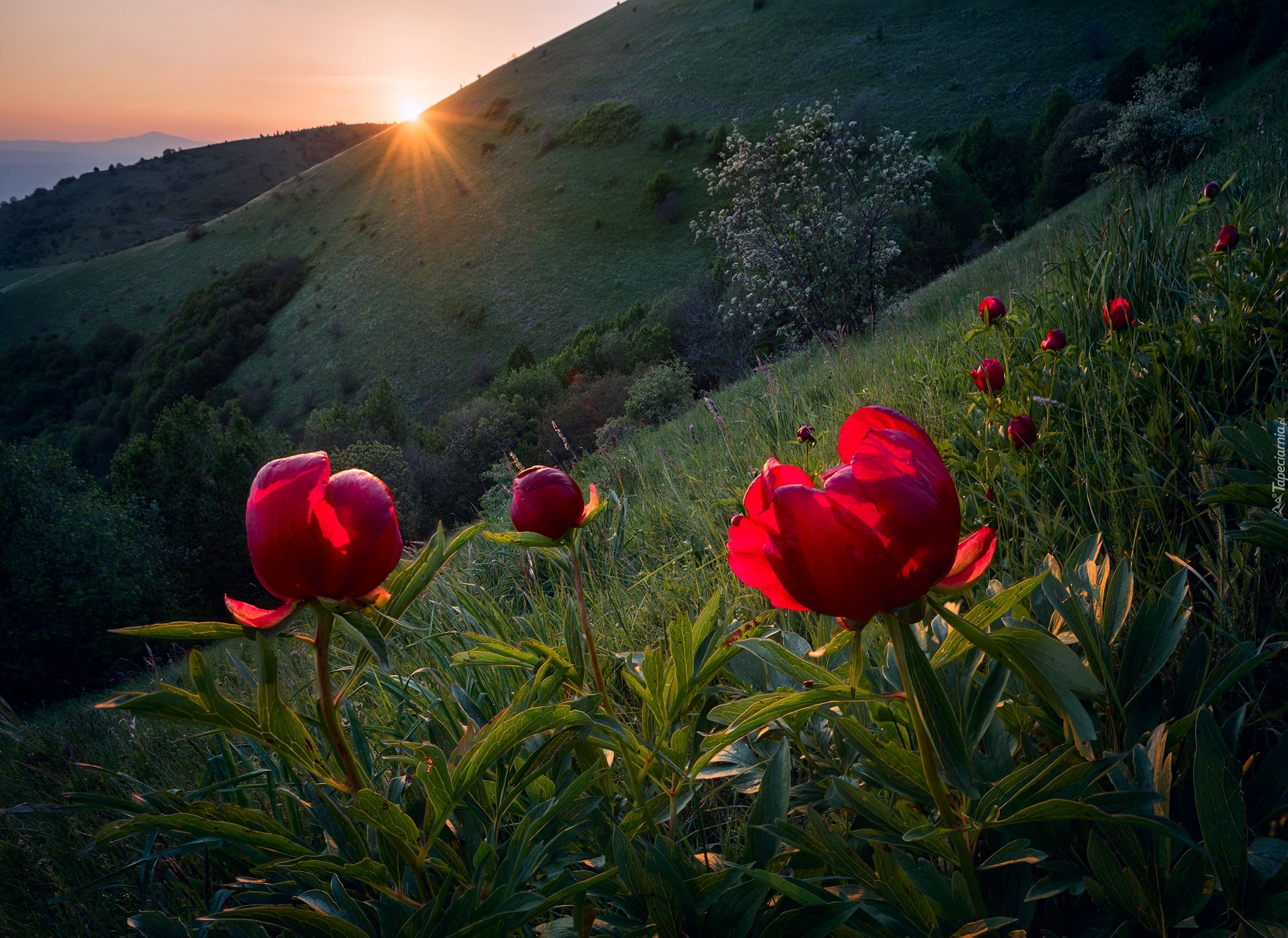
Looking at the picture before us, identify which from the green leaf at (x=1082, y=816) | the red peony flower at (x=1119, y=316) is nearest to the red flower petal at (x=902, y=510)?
the green leaf at (x=1082, y=816)

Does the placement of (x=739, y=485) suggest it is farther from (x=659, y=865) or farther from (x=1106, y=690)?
(x=659, y=865)

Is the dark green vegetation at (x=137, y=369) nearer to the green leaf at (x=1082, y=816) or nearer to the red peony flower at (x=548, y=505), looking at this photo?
the red peony flower at (x=548, y=505)

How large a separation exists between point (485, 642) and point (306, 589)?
0.27 m

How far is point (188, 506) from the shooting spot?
2028 cm

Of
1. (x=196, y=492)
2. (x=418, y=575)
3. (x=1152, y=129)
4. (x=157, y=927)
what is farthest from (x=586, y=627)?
(x=196, y=492)

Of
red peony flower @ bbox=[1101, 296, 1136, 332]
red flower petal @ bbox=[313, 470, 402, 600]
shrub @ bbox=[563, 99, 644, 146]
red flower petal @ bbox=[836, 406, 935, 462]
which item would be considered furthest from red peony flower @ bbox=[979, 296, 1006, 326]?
shrub @ bbox=[563, 99, 644, 146]

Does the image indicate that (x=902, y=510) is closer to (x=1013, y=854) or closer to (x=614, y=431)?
(x=1013, y=854)

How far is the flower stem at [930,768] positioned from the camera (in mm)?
571

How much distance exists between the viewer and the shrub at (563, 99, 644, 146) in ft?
125

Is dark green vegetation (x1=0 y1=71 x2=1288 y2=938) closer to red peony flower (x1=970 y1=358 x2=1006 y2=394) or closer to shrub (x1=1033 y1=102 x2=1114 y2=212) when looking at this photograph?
red peony flower (x1=970 y1=358 x2=1006 y2=394)

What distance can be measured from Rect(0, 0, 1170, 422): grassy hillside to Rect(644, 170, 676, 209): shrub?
748mm

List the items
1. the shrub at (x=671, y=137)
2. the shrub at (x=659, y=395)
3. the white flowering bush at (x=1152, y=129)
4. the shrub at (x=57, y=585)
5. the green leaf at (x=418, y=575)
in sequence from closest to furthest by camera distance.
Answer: the green leaf at (x=418, y=575) < the white flowering bush at (x=1152, y=129) < the shrub at (x=57, y=585) < the shrub at (x=659, y=395) < the shrub at (x=671, y=137)

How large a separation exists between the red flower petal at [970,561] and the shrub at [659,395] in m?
13.7

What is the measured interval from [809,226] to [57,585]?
63.8ft
